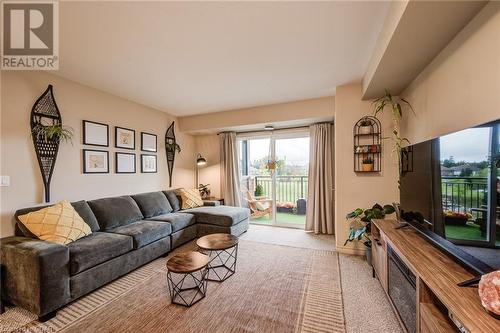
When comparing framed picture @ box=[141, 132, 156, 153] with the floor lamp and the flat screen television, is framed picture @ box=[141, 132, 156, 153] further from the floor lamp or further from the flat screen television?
the flat screen television

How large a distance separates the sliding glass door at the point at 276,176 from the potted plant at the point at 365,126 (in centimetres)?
136

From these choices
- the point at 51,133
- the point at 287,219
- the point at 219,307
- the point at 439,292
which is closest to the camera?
the point at 439,292

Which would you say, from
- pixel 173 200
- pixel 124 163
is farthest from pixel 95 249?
pixel 173 200

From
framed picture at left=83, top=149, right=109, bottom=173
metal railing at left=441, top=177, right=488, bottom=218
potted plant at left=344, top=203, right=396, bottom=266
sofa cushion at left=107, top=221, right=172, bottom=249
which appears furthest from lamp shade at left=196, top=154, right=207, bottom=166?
metal railing at left=441, top=177, right=488, bottom=218

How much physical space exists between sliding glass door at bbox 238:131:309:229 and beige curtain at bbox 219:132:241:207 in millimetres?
170

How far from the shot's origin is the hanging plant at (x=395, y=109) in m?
2.65

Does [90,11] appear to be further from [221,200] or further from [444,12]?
[221,200]

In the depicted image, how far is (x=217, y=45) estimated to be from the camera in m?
2.10

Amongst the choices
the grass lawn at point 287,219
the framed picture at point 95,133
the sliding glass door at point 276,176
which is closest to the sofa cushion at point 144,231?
the framed picture at point 95,133

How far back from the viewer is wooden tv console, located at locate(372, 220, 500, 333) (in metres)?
0.87

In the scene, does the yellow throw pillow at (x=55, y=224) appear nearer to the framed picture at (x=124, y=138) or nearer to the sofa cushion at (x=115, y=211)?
the sofa cushion at (x=115, y=211)

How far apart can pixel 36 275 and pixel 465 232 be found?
3.06 m

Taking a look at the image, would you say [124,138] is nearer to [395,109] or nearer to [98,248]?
[98,248]

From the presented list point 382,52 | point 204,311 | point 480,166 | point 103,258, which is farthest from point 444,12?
point 103,258
